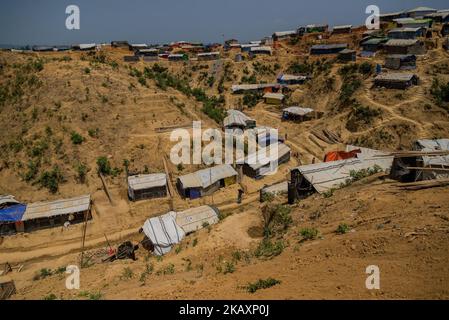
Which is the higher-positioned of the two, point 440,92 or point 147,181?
point 440,92

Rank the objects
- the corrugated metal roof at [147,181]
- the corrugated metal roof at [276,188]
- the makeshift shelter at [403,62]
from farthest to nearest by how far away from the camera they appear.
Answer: the makeshift shelter at [403,62] < the corrugated metal roof at [147,181] < the corrugated metal roof at [276,188]

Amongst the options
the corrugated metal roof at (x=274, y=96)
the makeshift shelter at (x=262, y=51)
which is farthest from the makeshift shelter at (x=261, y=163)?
the makeshift shelter at (x=262, y=51)

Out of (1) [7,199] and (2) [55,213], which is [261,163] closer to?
(2) [55,213]

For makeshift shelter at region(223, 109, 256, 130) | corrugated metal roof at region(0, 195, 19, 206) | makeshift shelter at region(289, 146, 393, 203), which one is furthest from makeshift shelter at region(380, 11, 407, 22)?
corrugated metal roof at region(0, 195, 19, 206)

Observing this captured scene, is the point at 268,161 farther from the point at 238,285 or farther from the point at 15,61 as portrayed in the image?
the point at 15,61

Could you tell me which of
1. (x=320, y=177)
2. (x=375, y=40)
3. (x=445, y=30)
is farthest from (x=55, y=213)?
(x=445, y=30)

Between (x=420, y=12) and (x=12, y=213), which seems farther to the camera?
(x=420, y=12)

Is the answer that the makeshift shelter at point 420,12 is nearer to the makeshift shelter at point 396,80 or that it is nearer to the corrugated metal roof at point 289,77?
the corrugated metal roof at point 289,77
